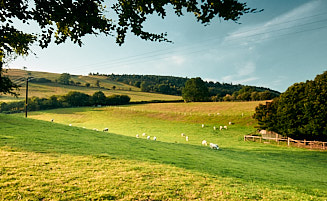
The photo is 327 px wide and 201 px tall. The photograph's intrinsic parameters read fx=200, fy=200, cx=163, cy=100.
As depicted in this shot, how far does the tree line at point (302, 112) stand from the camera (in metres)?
30.5

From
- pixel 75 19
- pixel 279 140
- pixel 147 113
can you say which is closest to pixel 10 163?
pixel 75 19

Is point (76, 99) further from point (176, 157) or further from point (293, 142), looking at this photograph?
point (176, 157)

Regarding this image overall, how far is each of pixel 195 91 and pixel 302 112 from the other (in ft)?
→ 208

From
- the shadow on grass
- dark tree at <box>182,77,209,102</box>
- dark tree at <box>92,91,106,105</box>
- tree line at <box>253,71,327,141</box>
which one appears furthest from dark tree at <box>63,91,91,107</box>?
tree line at <box>253,71,327,141</box>

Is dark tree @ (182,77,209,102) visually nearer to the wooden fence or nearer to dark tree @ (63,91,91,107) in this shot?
dark tree @ (63,91,91,107)

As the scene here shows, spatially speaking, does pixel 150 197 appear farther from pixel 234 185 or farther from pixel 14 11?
pixel 14 11

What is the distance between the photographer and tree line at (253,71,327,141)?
30500 mm

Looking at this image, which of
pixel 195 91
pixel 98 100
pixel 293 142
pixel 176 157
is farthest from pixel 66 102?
pixel 176 157

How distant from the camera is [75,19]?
19.0 feet

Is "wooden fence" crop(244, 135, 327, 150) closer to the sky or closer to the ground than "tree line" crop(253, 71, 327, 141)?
closer to the ground

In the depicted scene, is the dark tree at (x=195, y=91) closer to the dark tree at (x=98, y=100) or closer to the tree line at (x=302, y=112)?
the dark tree at (x=98, y=100)

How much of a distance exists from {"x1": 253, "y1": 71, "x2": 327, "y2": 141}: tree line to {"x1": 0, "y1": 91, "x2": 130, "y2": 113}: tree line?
240 feet

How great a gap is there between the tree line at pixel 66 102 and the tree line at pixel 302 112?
240 feet

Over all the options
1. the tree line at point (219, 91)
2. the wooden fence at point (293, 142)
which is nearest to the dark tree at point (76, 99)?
the tree line at point (219, 91)
